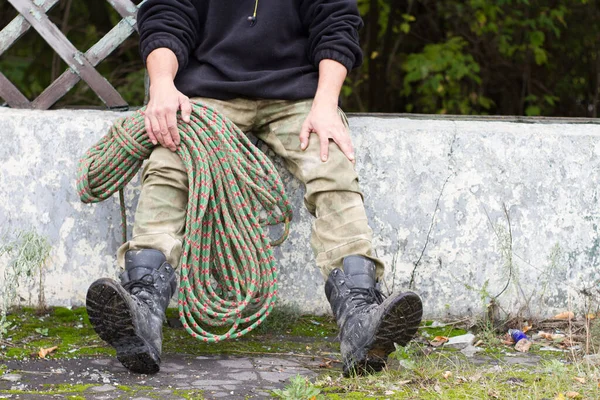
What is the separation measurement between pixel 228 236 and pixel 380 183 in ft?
2.34

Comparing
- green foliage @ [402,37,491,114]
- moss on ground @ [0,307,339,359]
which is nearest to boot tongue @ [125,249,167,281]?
moss on ground @ [0,307,339,359]

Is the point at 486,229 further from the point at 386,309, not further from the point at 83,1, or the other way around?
the point at 83,1

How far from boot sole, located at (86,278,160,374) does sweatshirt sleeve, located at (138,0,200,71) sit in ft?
3.01

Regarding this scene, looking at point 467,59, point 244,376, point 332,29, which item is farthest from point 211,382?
point 467,59

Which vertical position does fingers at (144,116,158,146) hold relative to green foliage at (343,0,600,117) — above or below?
below

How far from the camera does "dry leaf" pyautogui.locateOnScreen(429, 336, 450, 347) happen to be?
3.02m

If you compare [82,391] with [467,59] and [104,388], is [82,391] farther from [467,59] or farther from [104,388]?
[467,59]

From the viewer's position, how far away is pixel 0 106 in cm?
339

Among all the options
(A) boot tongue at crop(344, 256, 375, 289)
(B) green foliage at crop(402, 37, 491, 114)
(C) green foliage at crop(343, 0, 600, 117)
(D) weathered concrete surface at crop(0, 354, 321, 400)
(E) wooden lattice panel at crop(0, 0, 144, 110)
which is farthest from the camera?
(C) green foliage at crop(343, 0, 600, 117)

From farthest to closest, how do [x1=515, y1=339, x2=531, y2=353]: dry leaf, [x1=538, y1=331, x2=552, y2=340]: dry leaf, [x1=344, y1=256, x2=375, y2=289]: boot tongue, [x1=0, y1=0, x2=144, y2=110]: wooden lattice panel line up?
[x1=0, y1=0, x2=144, y2=110]: wooden lattice panel, [x1=538, y1=331, x2=552, y2=340]: dry leaf, [x1=515, y1=339, x2=531, y2=353]: dry leaf, [x1=344, y1=256, x2=375, y2=289]: boot tongue

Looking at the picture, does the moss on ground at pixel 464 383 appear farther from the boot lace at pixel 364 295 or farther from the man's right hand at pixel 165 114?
the man's right hand at pixel 165 114

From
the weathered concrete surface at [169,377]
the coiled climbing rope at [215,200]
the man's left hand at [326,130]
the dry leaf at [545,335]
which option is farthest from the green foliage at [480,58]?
the weathered concrete surface at [169,377]

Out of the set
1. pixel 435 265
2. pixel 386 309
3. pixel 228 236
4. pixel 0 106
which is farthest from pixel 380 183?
pixel 0 106

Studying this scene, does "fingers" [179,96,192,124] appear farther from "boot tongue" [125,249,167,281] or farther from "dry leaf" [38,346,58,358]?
"dry leaf" [38,346,58,358]
